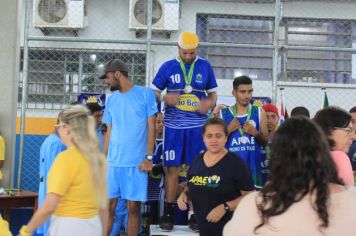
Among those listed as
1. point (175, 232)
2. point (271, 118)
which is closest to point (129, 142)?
point (175, 232)

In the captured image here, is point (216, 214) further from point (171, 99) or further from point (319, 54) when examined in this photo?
point (319, 54)

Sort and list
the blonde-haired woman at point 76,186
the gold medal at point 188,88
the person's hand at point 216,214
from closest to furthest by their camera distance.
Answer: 1. the blonde-haired woman at point 76,186
2. the person's hand at point 216,214
3. the gold medal at point 188,88

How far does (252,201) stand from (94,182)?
1484 mm

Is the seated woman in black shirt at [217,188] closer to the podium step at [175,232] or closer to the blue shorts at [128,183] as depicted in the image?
the podium step at [175,232]

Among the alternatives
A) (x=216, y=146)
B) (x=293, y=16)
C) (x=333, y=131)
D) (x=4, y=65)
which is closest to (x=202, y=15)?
(x=293, y=16)

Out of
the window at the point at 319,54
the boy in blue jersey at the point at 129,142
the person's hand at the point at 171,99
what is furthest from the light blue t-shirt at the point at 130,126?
the window at the point at 319,54

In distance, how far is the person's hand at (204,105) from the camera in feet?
19.2

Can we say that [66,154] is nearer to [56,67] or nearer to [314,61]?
[56,67]

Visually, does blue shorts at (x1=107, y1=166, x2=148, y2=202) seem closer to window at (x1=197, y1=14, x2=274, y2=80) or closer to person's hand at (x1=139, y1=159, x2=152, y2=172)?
person's hand at (x1=139, y1=159, x2=152, y2=172)

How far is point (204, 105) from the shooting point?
588cm

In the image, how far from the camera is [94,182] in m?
Result: 3.50

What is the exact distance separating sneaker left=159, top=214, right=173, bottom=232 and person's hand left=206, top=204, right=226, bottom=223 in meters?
1.57

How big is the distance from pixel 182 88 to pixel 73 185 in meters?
2.66

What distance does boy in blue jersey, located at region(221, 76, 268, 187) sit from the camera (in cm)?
558
